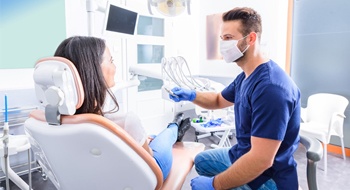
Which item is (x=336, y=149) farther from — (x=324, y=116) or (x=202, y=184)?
(x=202, y=184)

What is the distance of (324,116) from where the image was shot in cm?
277

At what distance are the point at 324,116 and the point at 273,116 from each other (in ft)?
7.30

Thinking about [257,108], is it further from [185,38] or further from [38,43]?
[185,38]

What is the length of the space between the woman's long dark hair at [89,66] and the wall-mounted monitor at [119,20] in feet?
2.25

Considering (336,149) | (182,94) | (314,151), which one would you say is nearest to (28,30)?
(182,94)

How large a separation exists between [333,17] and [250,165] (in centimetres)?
270

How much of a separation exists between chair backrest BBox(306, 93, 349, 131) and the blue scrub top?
6.37 ft

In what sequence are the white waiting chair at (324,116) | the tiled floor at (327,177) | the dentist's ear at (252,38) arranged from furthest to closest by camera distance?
1. the white waiting chair at (324,116)
2. the tiled floor at (327,177)
3. the dentist's ear at (252,38)

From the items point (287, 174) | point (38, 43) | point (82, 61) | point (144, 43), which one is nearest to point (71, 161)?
point (82, 61)

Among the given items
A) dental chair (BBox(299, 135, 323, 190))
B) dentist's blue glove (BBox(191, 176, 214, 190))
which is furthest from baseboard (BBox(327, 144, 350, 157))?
dentist's blue glove (BBox(191, 176, 214, 190))

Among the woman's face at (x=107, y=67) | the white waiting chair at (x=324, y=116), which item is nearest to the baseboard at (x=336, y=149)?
the white waiting chair at (x=324, y=116)

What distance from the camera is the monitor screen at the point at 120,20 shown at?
164 cm

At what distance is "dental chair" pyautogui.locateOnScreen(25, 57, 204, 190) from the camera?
2.42 ft

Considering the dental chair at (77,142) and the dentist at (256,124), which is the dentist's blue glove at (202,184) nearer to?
the dentist at (256,124)
